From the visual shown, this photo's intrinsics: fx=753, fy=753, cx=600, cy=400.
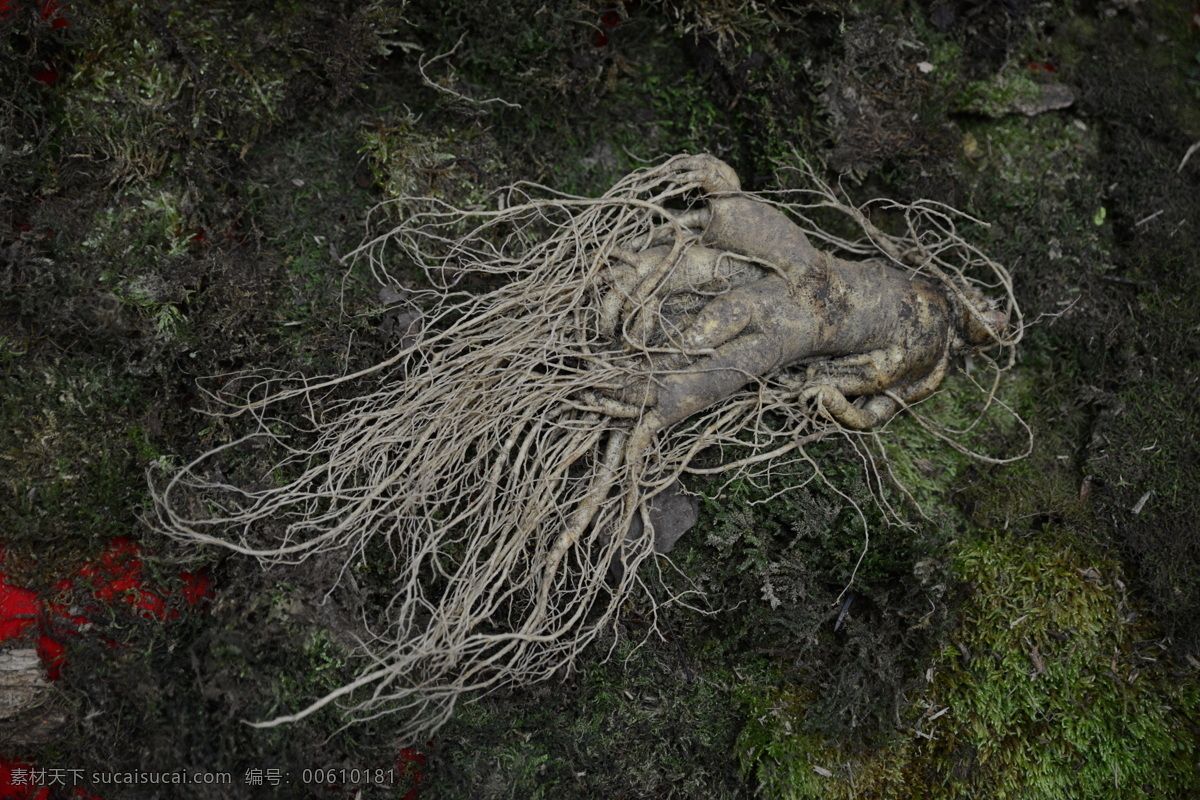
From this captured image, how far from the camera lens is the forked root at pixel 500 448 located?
6.75 ft

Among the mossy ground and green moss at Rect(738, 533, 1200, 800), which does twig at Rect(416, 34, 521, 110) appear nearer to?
the mossy ground

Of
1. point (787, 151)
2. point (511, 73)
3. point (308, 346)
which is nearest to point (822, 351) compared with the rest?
point (787, 151)

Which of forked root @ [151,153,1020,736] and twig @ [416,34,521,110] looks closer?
forked root @ [151,153,1020,736]

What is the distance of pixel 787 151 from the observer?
265 centimetres

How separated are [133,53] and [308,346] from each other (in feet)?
3.34

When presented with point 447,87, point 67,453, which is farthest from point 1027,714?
point 67,453

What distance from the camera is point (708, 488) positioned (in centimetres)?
235

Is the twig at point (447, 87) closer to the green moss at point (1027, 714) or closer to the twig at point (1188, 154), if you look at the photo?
the green moss at point (1027, 714)

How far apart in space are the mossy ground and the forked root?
12 centimetres

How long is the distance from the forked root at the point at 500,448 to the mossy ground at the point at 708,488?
115mm

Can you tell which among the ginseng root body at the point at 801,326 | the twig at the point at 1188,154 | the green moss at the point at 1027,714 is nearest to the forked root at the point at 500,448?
the ginseng root body at the point at 801,326

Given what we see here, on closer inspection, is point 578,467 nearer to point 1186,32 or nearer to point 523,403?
point 523,403

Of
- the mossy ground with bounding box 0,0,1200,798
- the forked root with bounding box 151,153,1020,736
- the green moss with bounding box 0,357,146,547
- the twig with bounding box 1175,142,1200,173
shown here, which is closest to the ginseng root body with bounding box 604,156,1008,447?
the forked root with bounding box 151,153,1020,736

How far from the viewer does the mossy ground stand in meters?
2.08
